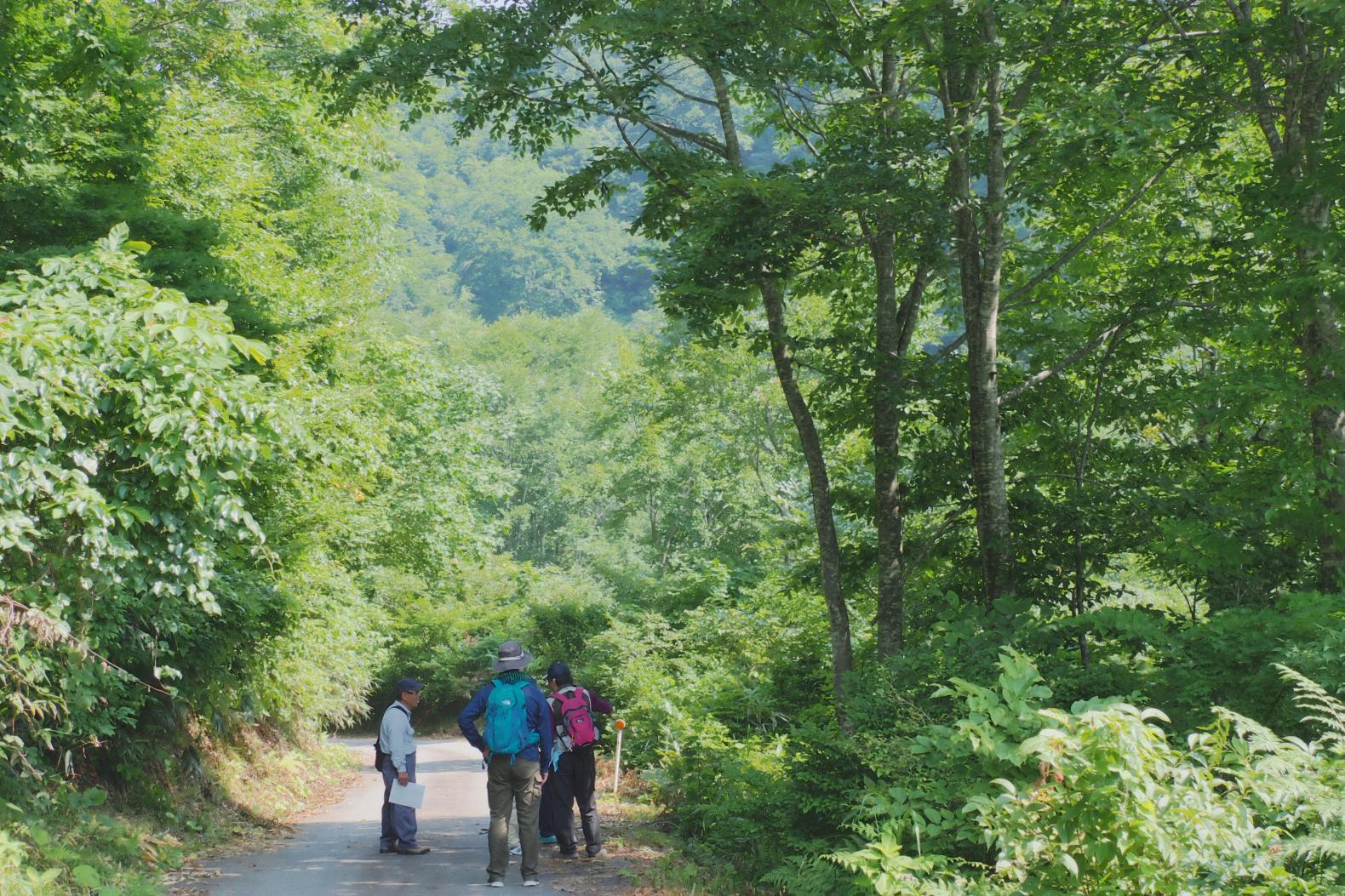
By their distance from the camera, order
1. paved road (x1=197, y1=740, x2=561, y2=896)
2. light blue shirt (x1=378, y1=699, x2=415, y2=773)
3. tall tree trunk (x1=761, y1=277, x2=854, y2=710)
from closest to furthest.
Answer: paved road (x1=197, y1=740, x2=561, y2=896), light blue shirt (x1=378, y1=699, x2=415, y2=773), tall tree trunk (x1=761, y1=277, x2=854, y2=710)

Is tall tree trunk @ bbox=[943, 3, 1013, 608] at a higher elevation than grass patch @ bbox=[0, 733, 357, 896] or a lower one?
higher

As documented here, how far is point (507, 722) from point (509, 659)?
0.56 metres

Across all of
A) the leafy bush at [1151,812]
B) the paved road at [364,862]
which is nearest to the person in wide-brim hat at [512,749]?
the paved road at [364,862]

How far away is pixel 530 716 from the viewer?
30.4 feet

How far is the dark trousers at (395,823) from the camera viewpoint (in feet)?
33.9

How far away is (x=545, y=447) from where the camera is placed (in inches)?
2869

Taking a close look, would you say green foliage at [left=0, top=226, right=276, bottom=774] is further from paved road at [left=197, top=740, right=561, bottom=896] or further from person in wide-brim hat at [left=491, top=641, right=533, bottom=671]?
person in wide-brim hat at [left=491, top=641, right=533, bottom=671]

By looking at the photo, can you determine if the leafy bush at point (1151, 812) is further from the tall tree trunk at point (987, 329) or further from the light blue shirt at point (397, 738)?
the light blue shirt at point (397, 738)

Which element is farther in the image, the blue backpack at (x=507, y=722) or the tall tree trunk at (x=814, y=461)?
the tall tree trunk at (x=814, y=461)

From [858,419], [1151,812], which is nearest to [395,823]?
[858,419]

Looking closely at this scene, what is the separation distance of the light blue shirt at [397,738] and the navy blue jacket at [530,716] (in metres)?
1.33

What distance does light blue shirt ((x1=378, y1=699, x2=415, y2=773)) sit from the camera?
413 inches

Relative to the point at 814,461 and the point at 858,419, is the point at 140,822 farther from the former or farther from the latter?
the point at 858,419

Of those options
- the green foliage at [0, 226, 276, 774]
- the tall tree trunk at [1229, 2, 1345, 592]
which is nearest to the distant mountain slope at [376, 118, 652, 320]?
the tall tree trunk at [1229, 2, 1345, 592]
